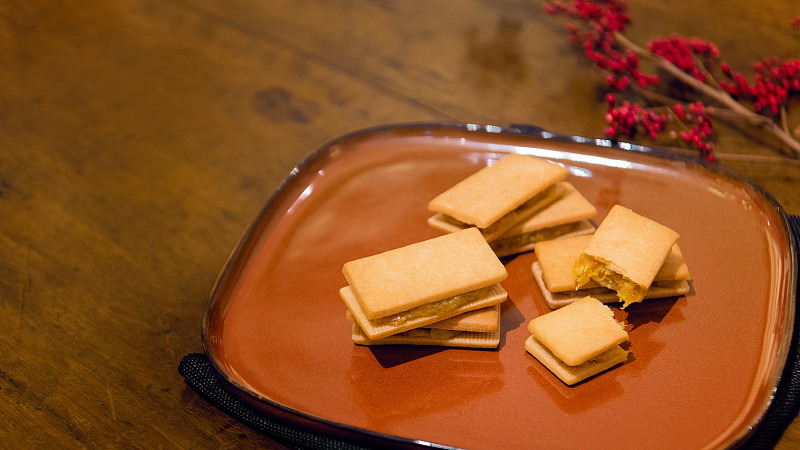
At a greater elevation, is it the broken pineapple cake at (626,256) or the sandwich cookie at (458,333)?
the broken pineapple cake at (626,256)

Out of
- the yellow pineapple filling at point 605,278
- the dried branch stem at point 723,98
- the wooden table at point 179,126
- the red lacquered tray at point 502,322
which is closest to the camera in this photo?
the red lacquered tray at point 502,322

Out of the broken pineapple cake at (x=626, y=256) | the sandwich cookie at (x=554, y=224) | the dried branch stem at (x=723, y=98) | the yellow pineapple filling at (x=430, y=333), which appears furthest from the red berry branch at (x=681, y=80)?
the yellow pineapple filling at (x=430, y=333)

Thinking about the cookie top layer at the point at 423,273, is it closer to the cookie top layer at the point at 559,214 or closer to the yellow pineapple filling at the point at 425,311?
the yellow pineapple filling at the point at 425,311

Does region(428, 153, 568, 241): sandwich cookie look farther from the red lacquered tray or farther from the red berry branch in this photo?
the red berry branch

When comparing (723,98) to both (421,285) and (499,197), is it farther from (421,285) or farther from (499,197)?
(421,285)

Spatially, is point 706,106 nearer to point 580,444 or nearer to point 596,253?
point 596,253

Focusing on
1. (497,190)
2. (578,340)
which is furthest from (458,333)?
(497,190)
